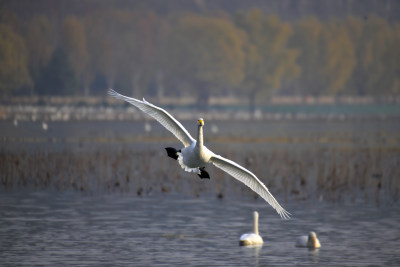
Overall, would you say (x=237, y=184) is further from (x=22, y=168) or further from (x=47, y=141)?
(x=47, y=141)

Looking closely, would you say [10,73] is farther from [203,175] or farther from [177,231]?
[203,175]

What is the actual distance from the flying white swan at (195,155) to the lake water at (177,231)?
421 centimetres

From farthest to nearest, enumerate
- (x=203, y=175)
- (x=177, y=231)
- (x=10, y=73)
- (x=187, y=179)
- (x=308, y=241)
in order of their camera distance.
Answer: (x=10, y=73) → (x=187, y=179) → (x=177, y=231) → (x=308, y=241) → (x=203, y=175)

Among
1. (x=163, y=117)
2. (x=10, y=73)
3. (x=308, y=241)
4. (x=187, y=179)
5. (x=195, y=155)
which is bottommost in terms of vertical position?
(x=308, y=241)

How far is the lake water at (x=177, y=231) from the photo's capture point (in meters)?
30.2

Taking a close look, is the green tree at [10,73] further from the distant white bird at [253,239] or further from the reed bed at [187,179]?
the distant white bird at [253,239]

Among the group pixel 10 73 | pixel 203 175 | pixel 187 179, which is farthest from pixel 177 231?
pixel 10 73

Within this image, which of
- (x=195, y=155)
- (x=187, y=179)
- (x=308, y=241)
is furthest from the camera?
(x=187, y=179)

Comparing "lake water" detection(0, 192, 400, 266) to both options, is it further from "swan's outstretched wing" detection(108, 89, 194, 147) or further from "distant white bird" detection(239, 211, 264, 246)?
"swan's outstretched wing" detection(108, 89, 194, 147)

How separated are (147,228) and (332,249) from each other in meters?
7.60

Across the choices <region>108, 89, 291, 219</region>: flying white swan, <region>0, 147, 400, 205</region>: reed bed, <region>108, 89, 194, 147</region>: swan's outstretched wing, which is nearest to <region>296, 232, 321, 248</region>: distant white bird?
<region>108, 89, 291, 219</region>: flying white swan

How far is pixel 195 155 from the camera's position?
24641mm

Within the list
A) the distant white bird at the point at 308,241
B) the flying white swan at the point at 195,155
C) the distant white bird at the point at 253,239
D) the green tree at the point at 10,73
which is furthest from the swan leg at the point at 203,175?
the green tree at the point at 10,73

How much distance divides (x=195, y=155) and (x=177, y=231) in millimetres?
11765
